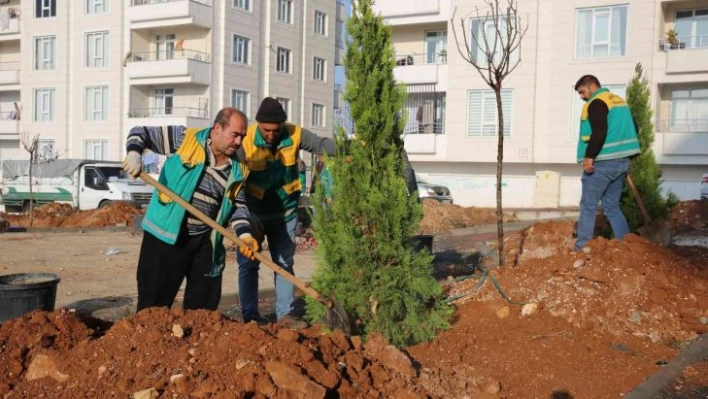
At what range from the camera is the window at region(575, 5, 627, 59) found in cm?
2575

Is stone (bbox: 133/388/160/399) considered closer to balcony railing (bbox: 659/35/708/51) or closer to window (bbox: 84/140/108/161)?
balcony railing (bbox: 659/35/708/51)

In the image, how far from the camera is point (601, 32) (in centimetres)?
2603

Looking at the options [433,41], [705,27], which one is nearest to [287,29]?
[433,41]

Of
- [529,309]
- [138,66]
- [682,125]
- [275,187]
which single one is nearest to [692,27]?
[682,125]

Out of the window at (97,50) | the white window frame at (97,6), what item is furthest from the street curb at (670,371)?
the white window frame at (97,6)

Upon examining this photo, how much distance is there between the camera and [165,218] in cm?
436

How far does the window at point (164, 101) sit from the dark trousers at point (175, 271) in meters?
33.3

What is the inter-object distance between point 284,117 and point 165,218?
1.26 metres

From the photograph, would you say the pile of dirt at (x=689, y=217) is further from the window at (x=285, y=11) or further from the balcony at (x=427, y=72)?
the window at (x=285, y=11)

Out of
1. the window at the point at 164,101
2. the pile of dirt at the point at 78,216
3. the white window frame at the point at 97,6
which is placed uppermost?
the white window frame at the point at 97,6

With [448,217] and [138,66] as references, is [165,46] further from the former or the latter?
[448,217]

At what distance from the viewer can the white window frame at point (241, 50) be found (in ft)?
122

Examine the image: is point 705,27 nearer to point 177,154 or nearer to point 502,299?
point 502,299

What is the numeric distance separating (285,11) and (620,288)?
38.5 meters
